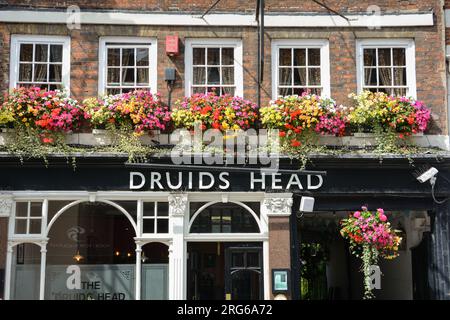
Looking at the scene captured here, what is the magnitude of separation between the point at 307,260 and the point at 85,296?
7.12m

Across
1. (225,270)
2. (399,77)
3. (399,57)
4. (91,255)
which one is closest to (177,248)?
(225,270)

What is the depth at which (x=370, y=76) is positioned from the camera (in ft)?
43.7

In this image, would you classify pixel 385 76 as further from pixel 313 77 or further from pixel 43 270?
pixel 43 270

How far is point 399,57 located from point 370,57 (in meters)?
0.56

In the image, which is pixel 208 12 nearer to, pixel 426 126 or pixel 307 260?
pixel 426 126

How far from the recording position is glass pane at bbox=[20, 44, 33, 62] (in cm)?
1306

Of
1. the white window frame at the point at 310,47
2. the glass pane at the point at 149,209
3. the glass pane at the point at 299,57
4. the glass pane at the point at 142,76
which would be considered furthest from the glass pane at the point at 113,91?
the glass pane at the point at 299,57

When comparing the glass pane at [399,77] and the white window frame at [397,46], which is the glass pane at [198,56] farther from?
the glass pane at [399,77]

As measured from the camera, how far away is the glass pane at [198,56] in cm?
1329

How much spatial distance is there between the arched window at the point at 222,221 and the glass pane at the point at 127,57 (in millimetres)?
3118

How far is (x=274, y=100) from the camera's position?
42.7 feet
